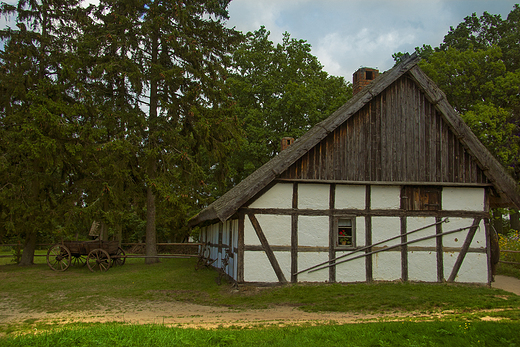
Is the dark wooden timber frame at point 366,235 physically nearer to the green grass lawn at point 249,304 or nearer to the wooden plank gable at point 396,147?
the green grass lawn at point 249,304

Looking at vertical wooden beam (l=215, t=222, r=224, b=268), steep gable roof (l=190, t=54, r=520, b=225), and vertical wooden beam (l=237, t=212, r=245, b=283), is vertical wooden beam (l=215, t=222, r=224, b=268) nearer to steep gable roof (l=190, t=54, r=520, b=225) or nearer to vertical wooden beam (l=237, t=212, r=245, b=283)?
steep gable roof (l=190, t=54, r=520, b=225)

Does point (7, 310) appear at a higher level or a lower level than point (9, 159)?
lower

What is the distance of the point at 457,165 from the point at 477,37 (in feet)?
78.1

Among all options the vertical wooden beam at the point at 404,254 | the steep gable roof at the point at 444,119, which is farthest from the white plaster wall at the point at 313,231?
the vertical wooden beam at the point at 404,254

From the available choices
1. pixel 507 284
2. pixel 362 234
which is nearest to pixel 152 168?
pixel 362 234

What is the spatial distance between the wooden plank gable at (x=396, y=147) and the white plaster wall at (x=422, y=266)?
7.72 ft

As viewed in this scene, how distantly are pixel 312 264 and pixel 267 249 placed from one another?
4.75 feet

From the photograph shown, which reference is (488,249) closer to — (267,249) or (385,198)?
(385,198)

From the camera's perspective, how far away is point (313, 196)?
41.7 feet

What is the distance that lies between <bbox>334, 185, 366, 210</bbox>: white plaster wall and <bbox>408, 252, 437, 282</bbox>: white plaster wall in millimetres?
2222

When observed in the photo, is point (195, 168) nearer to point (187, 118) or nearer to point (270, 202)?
point (187, 118)

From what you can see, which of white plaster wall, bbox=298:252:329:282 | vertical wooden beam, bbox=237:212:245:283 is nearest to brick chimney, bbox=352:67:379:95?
white plaster wall, bbox=298:252:329:282

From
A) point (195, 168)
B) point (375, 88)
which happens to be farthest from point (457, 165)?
point (195, 168)

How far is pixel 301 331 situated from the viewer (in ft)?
22.6
